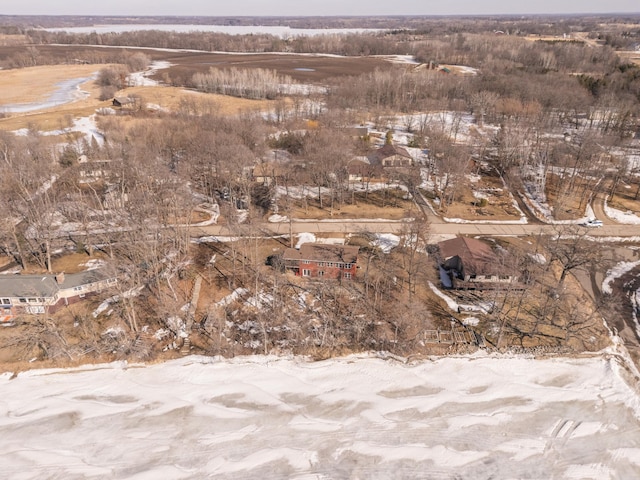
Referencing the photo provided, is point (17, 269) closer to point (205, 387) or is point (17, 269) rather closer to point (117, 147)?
point (205, 387)

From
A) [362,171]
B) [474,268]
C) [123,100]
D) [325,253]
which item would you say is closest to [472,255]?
[474,268]

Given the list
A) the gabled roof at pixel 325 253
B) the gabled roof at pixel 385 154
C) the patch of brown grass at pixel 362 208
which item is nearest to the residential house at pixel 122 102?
the gabled roof at pixel 385 154

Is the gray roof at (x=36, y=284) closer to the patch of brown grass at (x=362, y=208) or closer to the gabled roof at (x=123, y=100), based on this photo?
the patch of brown grass at (x=362, y=208)

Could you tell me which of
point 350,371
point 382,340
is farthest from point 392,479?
point 382,340

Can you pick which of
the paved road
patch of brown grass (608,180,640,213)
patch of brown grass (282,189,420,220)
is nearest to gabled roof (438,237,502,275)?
the paved road

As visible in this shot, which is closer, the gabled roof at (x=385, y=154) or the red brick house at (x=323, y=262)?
the red brick house at (x=323, y=262)

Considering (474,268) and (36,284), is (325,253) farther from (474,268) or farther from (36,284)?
(36,284)
